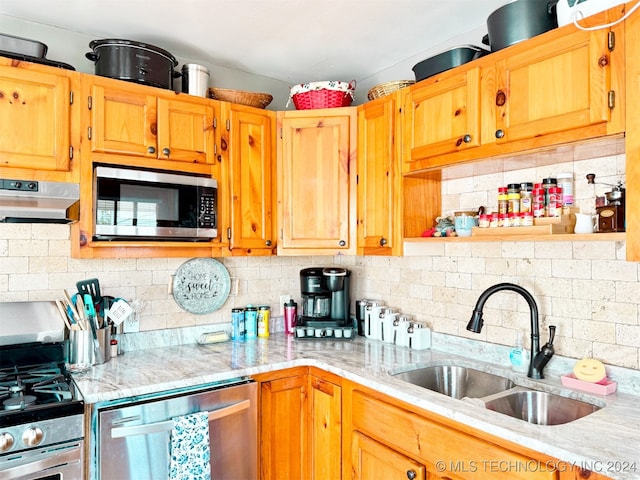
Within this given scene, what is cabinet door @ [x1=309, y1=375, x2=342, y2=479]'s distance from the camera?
2115 millimetres

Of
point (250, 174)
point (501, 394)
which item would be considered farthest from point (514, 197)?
point (250, 174)

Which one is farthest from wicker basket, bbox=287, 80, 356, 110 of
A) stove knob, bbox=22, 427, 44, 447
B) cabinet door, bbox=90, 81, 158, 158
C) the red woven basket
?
stove knob, bbox=22, 427, 44, 447

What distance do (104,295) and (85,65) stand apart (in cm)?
120

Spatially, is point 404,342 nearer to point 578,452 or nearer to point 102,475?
point 578,452

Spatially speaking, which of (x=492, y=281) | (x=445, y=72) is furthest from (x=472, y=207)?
(x=445, y=72)

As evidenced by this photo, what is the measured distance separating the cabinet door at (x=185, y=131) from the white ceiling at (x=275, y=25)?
392 millimetres

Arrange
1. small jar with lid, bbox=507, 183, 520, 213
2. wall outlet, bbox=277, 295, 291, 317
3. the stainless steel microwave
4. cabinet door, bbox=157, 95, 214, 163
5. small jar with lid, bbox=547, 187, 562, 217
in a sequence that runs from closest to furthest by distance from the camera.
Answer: small jar with lid, bbox=547, 187, 562, 217
small jar with lid, bbox=507, 183, 520, 213
the stainless steel microwave
cabinet door, bbox=157, 95, 214, 163
wall outlet, bbox=277, 295, 291, 317

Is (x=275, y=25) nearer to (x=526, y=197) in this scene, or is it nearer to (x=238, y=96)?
(x=238, y=96)

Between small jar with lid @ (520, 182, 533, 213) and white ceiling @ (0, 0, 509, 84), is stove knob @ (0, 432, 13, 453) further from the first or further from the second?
small jar with lid @ (520, 182, 533, 213)

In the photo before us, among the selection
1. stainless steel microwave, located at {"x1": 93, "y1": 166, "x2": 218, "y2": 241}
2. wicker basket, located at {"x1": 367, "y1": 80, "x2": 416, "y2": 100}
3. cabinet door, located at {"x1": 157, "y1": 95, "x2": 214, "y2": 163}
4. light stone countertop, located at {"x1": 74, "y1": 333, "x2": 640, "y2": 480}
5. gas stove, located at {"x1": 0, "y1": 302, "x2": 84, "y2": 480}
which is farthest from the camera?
wicker basket, located at {"x1": 367, "y1": 80, "x2": 416, "y2": 100}

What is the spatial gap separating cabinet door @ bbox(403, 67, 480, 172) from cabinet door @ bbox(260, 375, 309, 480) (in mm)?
1239

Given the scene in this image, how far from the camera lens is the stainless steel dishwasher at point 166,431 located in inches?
69.3

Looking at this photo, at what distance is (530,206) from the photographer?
1.90 meters

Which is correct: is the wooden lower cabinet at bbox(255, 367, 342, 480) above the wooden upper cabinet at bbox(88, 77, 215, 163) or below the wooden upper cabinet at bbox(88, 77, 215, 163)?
below
